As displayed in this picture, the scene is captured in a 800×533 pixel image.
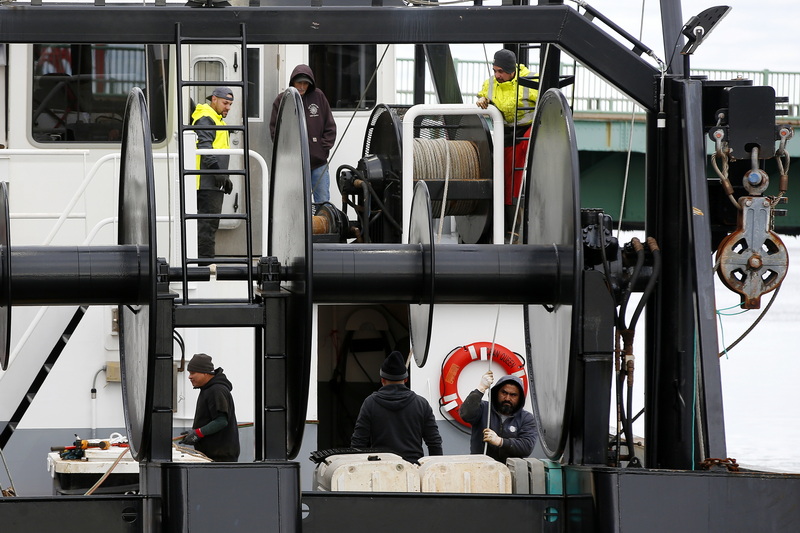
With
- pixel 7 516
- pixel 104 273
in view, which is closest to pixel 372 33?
pixel 104 273

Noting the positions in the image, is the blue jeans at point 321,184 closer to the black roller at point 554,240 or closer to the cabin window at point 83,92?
the cabin window at point 83,92

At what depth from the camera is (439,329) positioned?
360 inches

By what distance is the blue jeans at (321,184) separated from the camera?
9.98 m

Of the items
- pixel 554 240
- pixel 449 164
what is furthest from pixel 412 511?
pixel 449 164

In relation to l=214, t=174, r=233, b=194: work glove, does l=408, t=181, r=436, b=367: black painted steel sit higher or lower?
lower

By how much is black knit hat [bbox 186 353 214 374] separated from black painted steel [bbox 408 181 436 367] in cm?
301

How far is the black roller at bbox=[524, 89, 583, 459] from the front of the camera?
488 centimetres

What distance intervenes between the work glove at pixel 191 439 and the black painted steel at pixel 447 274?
3726 millimetres

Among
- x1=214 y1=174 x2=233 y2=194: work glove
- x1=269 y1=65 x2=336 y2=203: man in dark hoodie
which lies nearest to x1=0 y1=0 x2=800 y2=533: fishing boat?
x1=214 y1=174 x2=233 y2=194: work glove

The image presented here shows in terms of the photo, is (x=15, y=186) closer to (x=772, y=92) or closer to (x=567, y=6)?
(x=567, y=6)

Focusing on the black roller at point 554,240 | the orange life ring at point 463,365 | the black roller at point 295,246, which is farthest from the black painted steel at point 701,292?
the orange life ring at point 463,365

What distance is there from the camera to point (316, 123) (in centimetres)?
990

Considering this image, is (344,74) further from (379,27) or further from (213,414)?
(379,27)

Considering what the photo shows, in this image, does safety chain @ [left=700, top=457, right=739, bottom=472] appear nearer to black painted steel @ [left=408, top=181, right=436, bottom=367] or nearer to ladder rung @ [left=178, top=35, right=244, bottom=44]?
black painted steel @ [left=408, top=181, right=436, bottom=367]
